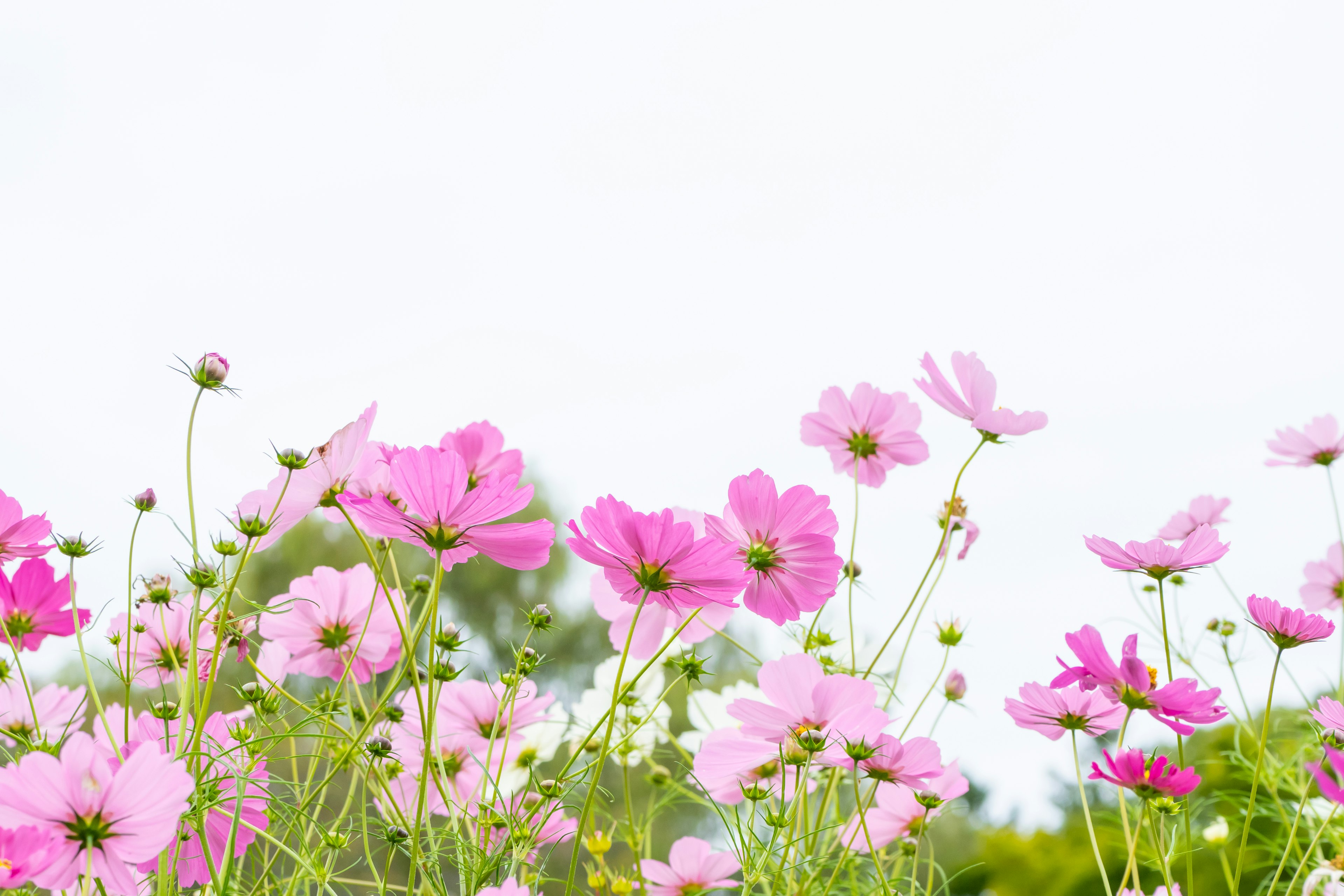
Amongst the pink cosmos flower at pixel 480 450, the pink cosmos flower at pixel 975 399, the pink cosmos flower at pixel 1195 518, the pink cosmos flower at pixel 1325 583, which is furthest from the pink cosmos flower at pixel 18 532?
the pink cosmos flower at pixel 1325 583

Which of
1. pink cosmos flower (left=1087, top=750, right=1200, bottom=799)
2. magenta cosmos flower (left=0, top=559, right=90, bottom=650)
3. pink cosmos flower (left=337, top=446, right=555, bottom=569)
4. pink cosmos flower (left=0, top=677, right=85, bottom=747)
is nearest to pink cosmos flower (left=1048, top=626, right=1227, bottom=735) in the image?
pink cosmos flower (left=1087, top=750, right=1200, bottom=799)

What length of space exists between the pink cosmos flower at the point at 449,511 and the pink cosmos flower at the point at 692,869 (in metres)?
0.35

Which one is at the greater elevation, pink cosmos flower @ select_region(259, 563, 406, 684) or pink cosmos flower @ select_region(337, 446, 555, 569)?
pink cosmos flower @ select_region(259, 563, 406, 684)

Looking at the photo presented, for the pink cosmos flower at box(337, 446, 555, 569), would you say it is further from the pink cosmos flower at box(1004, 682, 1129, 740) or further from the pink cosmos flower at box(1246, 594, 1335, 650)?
the pink cosmos flower at box(1246, 594, 1335, 650)

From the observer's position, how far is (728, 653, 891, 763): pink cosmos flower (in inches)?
22.8

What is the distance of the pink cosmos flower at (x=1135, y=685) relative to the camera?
1.68 ft

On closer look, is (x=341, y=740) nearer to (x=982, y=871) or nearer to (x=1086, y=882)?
(x=1086, y=882)

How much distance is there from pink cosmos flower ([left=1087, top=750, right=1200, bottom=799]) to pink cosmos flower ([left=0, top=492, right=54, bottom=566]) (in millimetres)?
626

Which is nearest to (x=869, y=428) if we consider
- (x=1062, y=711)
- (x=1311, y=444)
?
(x=1062, y=711)

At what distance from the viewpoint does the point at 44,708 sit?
28.7 inches

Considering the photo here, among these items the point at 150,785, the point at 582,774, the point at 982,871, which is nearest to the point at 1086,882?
the point at 982,871

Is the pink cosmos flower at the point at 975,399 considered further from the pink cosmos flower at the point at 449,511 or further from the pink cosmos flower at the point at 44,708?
the pink cosmos flower at the point at 44,708

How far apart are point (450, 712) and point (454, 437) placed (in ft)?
0.73

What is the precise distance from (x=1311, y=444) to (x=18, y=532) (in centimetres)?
142
